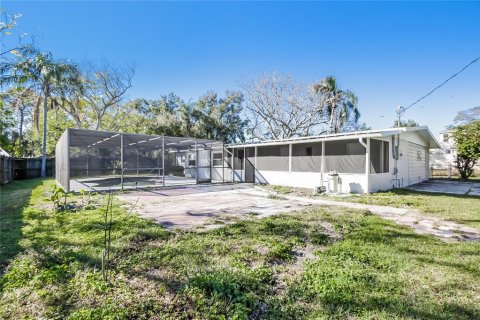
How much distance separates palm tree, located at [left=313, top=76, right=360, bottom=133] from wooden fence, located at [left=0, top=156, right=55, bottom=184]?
2163cm

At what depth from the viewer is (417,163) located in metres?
13.4

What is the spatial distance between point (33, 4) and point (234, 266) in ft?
38.8

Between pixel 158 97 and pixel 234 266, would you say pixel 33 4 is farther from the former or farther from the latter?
pixel 158 97

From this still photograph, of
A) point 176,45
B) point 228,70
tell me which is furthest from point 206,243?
point 228,70

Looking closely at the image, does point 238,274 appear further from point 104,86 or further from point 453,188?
point 104,86

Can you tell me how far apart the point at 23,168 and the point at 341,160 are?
19.8 meters

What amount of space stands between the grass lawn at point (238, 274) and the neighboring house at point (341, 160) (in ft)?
17.1

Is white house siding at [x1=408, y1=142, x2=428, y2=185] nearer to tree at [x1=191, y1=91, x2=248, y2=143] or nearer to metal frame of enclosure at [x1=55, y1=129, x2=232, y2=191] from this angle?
metal frame of enclosure at [x1=55, y1=129, x2=232, y2=191]

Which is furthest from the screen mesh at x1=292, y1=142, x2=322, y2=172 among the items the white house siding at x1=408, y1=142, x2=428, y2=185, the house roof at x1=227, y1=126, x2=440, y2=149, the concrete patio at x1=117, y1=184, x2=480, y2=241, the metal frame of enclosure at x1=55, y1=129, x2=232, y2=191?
the white house siding at x1=408, y1=142, x2=428, y2=185

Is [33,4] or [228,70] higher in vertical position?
[228,70]

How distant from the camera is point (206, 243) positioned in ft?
11.6

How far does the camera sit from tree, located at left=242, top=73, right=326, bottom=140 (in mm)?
20484

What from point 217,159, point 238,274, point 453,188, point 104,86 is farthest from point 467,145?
point 104,86

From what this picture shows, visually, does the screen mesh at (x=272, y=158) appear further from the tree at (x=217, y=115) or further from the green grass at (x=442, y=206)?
the tree at (x=217, y=115)
